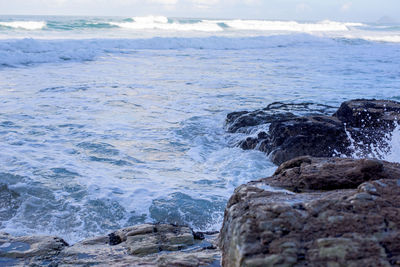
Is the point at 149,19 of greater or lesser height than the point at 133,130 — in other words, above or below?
above

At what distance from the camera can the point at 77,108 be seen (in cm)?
A: 847

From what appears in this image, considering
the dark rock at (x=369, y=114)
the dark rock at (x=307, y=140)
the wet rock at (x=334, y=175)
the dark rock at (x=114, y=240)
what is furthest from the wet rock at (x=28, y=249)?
the dark rock at (x=369, y=114)

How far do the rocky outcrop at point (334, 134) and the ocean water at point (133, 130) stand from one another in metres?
0.23

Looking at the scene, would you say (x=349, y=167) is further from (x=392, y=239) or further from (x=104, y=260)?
(x=104, y=260)

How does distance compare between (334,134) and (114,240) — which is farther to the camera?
(334,134)

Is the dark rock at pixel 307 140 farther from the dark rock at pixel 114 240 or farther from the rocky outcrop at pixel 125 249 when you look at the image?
the dark rock at pixel 114 240

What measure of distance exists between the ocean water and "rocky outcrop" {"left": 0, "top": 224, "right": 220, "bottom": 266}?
0.62 m

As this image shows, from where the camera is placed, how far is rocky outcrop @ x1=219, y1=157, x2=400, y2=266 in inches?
64.2

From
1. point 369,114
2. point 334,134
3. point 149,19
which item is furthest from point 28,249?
point 149,19

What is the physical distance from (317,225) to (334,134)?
Result: 413cm

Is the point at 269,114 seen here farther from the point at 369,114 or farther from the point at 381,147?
the point at 381,147

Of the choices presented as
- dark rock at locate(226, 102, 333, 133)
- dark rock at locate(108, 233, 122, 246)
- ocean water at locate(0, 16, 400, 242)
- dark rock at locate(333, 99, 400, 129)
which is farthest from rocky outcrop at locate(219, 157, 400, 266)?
dark rock at locate(226, 102, 333, 133)

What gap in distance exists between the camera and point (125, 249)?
2850 mm

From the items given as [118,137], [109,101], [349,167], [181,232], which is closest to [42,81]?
[109,101]
